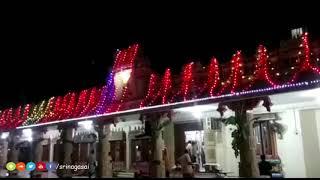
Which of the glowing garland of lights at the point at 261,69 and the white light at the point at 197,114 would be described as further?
the white light at the point at 197,114

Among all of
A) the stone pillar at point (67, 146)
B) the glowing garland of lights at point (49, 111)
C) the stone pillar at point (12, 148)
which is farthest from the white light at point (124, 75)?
the stone pillar at point (12, 148)

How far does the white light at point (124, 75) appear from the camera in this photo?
63.4ft

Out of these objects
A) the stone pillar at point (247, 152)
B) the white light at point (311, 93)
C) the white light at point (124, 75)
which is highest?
the white light at point (124, 75)

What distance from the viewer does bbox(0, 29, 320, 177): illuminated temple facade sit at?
13297 mm

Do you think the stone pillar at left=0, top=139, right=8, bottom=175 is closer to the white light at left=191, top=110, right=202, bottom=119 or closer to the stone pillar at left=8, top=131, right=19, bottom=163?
the stone pillar at left=8, top=131, right=19, bottom=163

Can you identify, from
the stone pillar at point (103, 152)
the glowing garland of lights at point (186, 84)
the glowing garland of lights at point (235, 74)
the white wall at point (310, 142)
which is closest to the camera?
the glowing garland of lights at point (235, 74)

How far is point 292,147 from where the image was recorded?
48.8ft

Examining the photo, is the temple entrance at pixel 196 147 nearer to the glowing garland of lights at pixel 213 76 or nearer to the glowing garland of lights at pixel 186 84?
Result: the glowing garland of lights at pixel 186 84

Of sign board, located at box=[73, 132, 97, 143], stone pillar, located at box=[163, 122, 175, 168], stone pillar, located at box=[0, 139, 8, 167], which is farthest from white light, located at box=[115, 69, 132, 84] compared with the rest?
stone pillar, located at box=[0, 139, 8, 167]

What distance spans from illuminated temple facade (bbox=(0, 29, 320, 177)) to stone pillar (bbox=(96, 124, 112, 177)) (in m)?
0.05

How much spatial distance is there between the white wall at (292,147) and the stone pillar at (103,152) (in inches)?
342

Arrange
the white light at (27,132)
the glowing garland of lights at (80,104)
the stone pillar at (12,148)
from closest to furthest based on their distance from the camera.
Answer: the glowing garland of lights at (80,104) < the white light at (27,132) < the stone pillar at (12,148)

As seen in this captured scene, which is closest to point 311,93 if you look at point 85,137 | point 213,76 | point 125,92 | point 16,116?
point 213,76

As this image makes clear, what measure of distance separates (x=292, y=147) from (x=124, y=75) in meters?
9.56
